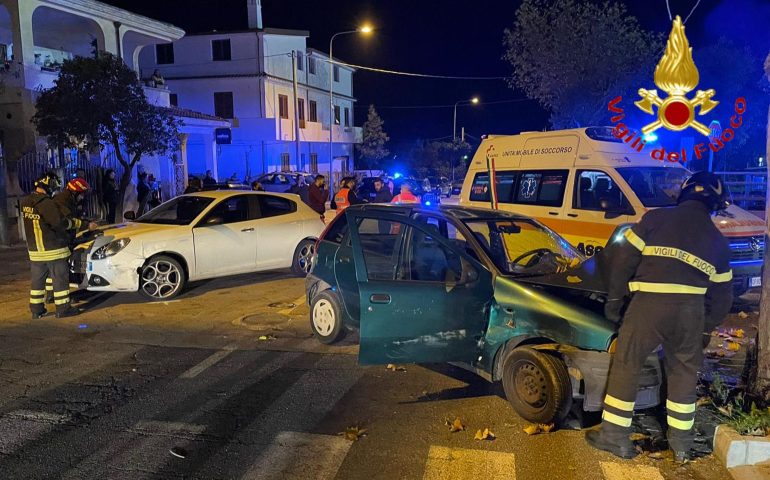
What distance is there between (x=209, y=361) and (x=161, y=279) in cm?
299

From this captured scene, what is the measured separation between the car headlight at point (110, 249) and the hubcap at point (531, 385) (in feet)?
19.6

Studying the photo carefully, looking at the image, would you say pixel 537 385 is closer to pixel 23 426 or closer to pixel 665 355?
pixel 665 355

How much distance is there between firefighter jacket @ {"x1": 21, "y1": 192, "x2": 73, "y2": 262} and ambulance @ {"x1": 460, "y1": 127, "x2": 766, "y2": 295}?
6.34m

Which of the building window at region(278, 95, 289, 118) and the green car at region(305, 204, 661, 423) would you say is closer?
the green car at region(305, 204, 661, 423)

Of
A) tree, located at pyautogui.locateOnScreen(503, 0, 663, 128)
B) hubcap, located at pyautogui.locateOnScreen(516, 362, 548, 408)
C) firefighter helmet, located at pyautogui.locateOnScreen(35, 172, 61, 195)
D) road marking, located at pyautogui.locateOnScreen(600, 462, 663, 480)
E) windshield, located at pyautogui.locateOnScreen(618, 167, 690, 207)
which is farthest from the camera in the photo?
tree, located at pyautogui.locateOnScreen(503, 0, 663, 128)

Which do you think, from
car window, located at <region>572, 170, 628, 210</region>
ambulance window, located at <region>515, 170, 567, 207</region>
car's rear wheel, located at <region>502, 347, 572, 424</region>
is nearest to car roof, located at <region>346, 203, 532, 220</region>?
car's rear wheel, located at <region>502, 347, 572, 424</region>

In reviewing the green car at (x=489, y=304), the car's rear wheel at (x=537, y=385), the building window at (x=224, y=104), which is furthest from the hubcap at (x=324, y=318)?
the building window at (x=224, y=104)

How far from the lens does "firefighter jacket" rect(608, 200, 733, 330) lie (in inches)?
145

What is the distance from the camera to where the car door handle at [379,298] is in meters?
4.88

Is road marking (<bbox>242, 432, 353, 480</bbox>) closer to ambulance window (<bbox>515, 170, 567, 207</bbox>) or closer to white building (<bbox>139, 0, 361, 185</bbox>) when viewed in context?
ambulance window (<bbox>515, 170, 567, 207</bbox>)

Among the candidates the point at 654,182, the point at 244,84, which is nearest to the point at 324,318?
the point at 654,182

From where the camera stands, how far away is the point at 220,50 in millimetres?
34906

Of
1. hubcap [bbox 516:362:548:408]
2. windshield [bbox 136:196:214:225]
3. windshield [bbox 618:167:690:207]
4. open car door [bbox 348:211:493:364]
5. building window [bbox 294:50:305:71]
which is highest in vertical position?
building window [bbox 294:50:305:71]

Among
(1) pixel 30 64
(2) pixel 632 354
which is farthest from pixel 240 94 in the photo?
(2) pixel 632 354
